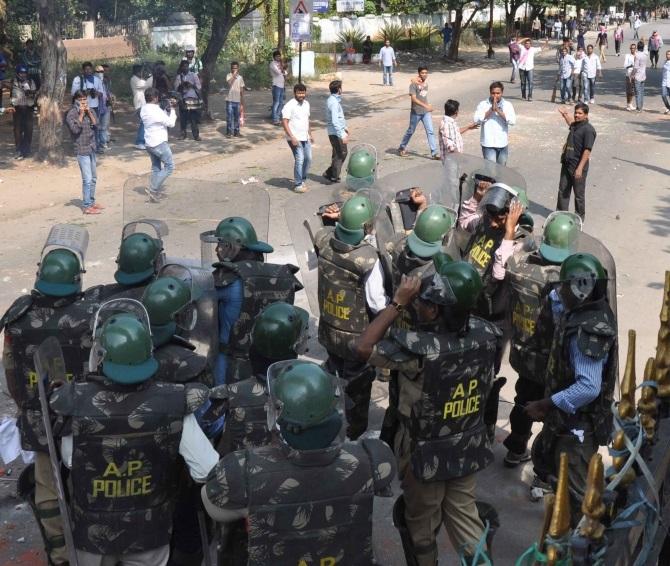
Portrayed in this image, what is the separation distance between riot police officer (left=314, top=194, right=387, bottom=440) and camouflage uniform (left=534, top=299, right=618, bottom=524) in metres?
1.24

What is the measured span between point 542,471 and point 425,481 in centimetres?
98

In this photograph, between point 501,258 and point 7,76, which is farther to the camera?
point 7,76

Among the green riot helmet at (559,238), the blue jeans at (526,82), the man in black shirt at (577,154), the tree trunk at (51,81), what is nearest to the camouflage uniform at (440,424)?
the green riot helmet at (559,238)

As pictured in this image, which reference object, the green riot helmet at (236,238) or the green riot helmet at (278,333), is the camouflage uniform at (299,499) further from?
the green riot helmet at (236,238)

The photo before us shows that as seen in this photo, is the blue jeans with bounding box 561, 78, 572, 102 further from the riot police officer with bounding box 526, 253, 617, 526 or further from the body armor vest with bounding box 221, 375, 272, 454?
the body armor vest with bounding box 221, 375, 272, 454

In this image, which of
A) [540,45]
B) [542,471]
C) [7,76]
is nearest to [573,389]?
[542,471]

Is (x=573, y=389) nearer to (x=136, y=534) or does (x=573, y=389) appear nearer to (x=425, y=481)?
(x=425, y=481)

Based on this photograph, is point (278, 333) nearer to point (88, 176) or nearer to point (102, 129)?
point (88, 176)

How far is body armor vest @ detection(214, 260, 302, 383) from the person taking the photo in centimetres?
510

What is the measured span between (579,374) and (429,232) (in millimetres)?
1338

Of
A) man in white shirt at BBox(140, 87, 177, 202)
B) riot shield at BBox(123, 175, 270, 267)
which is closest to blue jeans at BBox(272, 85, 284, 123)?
man in white shirt at BBox(140, 87, 177, 202)

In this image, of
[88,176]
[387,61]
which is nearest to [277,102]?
[387,61]

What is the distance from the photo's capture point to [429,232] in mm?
5129

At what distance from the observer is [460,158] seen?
7.03 meters
